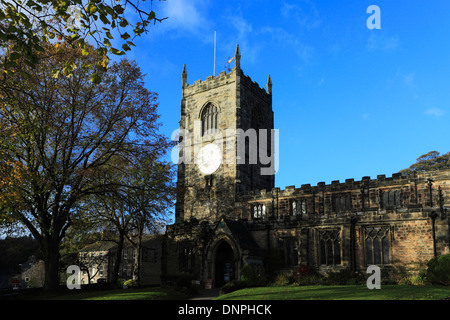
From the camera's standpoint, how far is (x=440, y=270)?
25.1 meters

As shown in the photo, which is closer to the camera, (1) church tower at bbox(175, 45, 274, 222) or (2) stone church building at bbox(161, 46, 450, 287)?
(2) stone church building at bbox(161, 46, 450, 287)

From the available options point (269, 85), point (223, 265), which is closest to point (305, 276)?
point (223, 265)

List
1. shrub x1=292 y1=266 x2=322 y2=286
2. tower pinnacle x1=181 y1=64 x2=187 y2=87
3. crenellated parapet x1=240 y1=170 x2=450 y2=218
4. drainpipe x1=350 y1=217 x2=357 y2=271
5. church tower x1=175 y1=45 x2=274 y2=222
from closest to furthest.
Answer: shrub x1=292 y1=266 x2=322 y2=286 → drainpipe x1=350 y1=217 x2=357 y2=271 → crenellated parapet x1=240 y1=170 x2=450 y2=218 → church tower x1=175 y1=45 x2=274 y2=222 → tower pinnacle x1=181 y1=64 x2=187 y2=87

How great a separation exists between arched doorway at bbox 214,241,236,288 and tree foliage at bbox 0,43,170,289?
1257cm

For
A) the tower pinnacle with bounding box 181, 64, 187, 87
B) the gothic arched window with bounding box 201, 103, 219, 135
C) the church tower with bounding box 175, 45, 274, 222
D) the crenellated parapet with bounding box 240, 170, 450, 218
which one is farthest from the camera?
the tower pinnacle with bounding box 181, 64, 187, 87

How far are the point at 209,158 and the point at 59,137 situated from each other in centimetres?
3053

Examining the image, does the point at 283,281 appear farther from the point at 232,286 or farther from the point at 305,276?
the point at 232,286

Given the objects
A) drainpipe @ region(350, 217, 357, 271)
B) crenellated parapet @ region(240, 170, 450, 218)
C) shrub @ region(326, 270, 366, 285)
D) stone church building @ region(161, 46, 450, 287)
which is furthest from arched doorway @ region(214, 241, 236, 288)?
drainpipe @ region(350, 217, 357, 271)

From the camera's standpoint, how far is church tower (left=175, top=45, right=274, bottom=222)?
52469 millimetres

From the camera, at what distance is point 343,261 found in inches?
1249

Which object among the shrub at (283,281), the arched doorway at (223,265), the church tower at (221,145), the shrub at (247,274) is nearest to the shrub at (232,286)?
the shrub at (247,274)

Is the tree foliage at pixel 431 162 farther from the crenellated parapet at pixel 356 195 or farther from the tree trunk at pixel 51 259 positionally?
the tree trunk at pixel 51 259

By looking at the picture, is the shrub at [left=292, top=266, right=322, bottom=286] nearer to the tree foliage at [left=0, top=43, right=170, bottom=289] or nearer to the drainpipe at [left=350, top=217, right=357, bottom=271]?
the drainpipe at [left=350, top=217, right=357, bottom=271]
